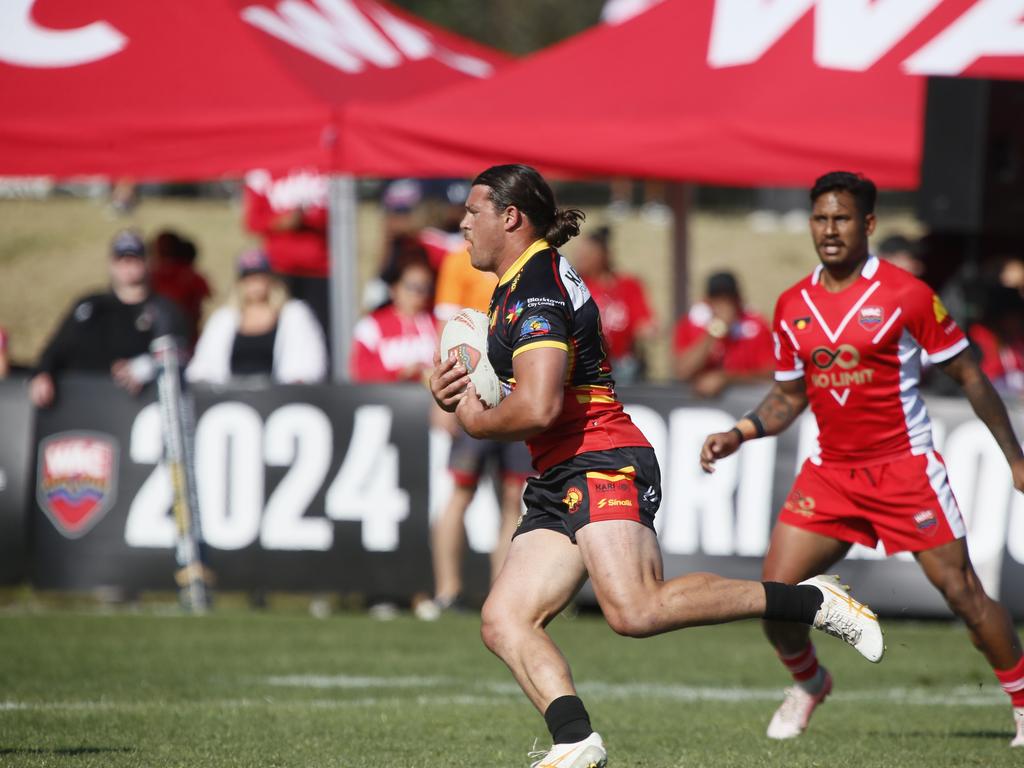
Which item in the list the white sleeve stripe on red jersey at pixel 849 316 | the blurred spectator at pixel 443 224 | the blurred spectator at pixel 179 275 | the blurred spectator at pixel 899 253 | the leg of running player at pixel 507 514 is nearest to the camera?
the white sleeve stripe on red jersey at pixel 849 316

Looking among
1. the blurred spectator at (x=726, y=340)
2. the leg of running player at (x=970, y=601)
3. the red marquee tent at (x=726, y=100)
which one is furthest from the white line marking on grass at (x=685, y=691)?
the blurred spectator at (x=726, y=340)

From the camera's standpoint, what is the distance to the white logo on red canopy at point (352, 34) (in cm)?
1216

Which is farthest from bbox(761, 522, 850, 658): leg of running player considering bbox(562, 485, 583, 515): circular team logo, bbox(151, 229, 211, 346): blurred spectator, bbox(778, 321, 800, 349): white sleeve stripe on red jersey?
bbox(151, 229, 211, 346): blurred spectator

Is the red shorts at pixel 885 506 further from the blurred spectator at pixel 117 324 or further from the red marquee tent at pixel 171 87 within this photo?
the blurred spectator at pixel 117 324

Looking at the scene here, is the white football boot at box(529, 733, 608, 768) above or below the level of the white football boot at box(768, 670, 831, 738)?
above

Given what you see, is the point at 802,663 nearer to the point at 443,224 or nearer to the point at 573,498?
the point at 573,498

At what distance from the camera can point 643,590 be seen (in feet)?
17.7

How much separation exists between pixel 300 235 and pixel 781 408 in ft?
27.2

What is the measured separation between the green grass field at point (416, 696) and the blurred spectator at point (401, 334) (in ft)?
5.87

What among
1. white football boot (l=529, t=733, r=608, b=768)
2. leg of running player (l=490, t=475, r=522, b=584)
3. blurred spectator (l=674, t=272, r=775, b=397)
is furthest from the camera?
blurred spectator (l=674, t=272, r=775, b=397)

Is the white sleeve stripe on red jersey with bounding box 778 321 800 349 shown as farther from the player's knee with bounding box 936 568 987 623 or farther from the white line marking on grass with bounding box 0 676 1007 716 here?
the white line marking on grass with bounding box 0 676 1007 716

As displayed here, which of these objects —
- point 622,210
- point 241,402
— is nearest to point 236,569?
point 241,402

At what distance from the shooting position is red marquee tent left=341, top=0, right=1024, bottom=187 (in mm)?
10336

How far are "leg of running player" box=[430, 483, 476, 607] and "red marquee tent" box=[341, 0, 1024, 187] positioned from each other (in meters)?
2.16
